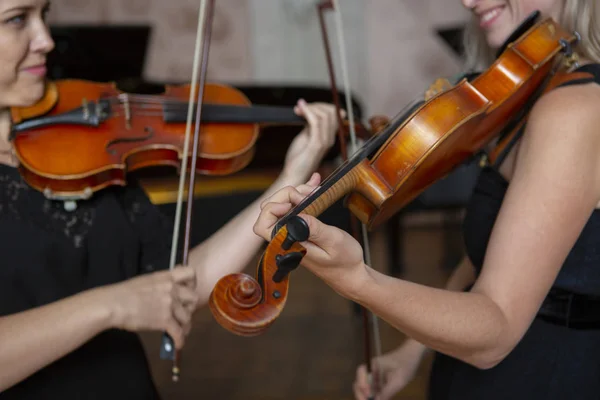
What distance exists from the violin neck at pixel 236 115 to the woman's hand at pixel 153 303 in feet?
1.44

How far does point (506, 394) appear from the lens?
100cm

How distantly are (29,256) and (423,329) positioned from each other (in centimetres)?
67

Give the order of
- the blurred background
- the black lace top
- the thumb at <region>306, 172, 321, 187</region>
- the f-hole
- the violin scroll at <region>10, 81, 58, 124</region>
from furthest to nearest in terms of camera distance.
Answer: the blurred background < the f-hole < the violin scroll at <region>10, 81, 58, 124</region> < the black lace top < the thumb at <region>306, 172, 321, 187</region>

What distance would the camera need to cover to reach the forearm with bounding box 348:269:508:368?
2.39ft

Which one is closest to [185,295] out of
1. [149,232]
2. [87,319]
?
[87,319]

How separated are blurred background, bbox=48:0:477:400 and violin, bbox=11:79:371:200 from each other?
54 cm

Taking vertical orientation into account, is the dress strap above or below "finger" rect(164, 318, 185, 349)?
above

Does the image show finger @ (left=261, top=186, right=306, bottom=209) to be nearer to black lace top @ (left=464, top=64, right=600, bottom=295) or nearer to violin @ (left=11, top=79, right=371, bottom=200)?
black lace top @ (left=464, top=64, right=600, bottom=295)

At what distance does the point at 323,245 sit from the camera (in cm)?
64

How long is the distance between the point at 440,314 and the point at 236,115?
2.56 ft

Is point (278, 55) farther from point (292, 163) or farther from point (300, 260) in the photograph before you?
point (300, 260)

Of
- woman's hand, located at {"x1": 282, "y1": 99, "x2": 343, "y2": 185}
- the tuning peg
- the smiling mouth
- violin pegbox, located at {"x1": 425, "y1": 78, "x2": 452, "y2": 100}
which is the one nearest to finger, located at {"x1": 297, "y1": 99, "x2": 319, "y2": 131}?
woman's hand, located at {"x1": 282, "y1": 99, "x2": 343, "y2": 185}

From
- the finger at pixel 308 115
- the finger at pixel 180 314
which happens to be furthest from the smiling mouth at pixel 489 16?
the finger at pixel 180 314

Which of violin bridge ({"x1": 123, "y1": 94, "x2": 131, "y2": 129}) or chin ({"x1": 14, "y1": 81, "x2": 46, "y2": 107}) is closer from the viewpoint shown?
chin ({"x1": 14, "y1": 81, "x2": 46, "y2": 107})
